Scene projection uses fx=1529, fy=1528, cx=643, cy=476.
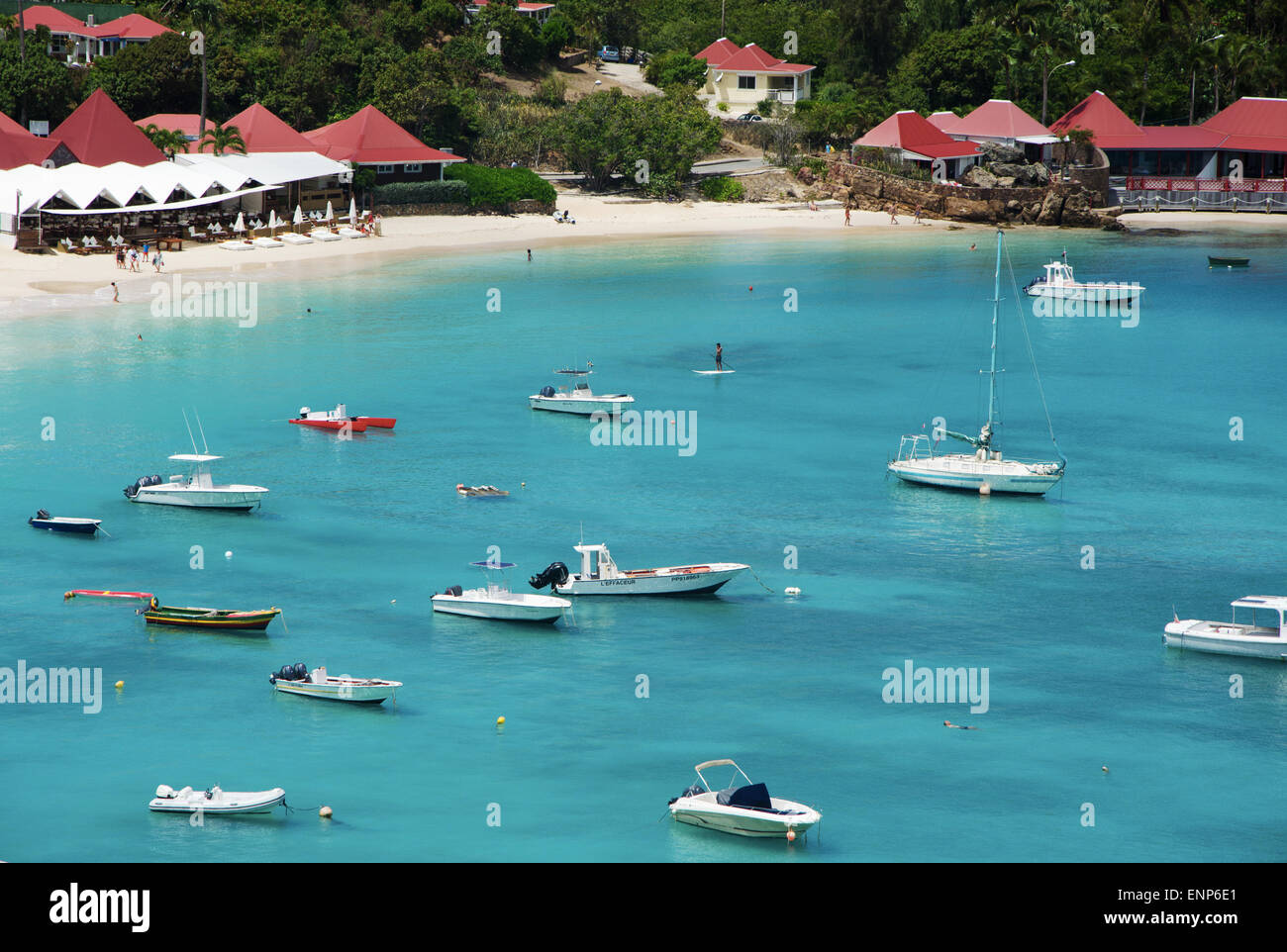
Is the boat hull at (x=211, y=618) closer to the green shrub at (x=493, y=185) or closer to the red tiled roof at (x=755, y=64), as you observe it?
the green shrub at (x=493, y=185)

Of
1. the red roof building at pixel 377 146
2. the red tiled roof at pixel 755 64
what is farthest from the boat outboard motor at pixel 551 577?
the red tiled roof at pixel 755 64

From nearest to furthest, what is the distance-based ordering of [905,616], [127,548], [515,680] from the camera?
[515,680] < [905,616] < [127,548]

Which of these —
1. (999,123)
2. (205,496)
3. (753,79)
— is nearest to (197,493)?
(205,496)

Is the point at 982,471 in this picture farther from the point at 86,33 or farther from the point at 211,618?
the point at 86,33

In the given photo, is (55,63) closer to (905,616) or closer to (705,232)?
(705,232)
